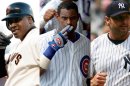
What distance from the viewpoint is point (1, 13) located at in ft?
6.64

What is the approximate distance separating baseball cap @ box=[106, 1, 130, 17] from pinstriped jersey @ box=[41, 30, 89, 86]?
0.16 metres

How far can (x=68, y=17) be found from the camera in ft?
5.95

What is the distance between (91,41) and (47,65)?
232mm

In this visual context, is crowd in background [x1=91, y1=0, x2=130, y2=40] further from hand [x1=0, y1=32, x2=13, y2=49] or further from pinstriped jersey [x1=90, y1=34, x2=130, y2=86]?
hand [x1=0, y1=32, x2=13, y2=49]

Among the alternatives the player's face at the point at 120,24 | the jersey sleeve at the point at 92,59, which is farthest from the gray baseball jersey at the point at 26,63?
the player's face at the point at 120,24

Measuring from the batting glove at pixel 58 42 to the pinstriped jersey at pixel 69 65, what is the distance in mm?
22

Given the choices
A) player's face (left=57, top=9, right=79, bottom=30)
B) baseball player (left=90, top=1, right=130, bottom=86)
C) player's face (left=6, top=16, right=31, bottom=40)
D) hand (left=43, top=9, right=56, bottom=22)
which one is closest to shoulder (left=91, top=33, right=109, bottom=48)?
baseball player (left=90, top=1, right=130, bottom=86)

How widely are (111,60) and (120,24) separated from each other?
0.52 ft

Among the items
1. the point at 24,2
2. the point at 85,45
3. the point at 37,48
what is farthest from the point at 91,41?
the point at 24,2

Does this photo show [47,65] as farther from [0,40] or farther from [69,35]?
[0,40]

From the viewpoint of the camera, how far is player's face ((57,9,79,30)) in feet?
5.91

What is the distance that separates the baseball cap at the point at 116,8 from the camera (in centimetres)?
172

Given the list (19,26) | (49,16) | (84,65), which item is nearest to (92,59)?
(84,65)

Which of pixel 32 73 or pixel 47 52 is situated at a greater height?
pixel 47 52
